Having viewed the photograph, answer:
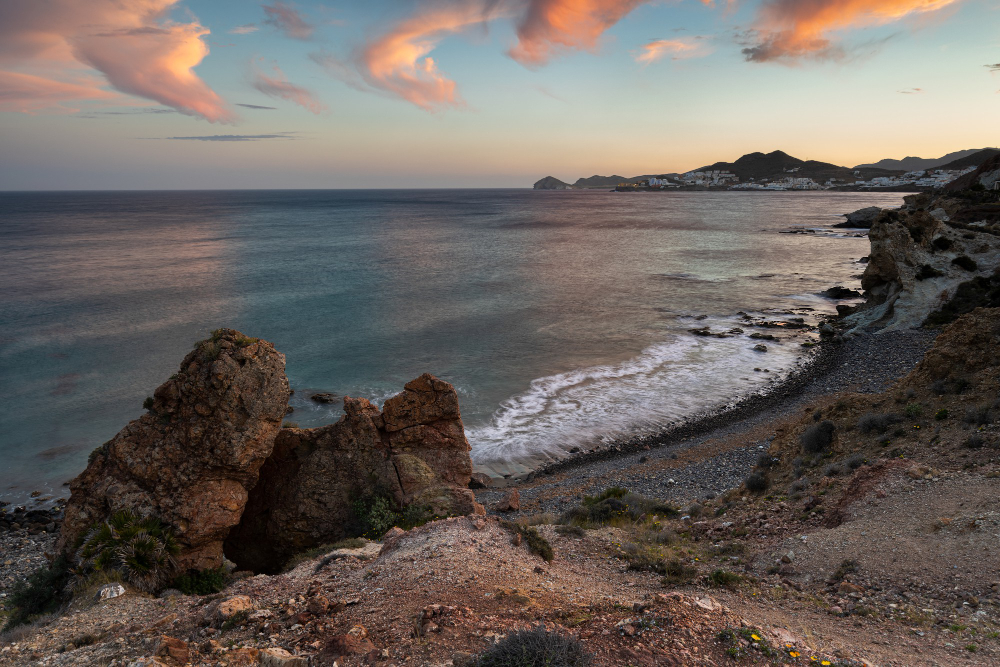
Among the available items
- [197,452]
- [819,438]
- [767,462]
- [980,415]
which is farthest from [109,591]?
[980,415]

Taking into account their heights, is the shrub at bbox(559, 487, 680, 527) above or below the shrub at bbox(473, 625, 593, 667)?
below

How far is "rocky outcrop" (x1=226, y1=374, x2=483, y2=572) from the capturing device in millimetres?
13375

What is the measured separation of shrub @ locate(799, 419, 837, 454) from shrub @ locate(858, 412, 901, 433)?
726mm

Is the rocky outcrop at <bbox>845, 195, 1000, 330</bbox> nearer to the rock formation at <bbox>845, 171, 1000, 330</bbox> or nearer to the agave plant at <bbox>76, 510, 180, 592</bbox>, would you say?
the rock formation at <bbox>845, 171, 1000, 330</bbox>

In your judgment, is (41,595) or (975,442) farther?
(975,442)

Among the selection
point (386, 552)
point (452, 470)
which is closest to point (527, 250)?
point (452, 470)

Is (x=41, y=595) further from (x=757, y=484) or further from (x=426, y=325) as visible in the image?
(x=426, y=325)

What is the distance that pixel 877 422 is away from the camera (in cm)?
1366

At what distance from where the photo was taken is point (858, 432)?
45.7 feet

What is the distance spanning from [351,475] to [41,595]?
20.7ft

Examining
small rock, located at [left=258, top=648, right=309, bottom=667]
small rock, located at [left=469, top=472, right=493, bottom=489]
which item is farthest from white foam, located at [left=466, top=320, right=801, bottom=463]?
small rock, located at [left=258, top=648, right=309, bottom=667]

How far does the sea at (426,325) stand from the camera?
1007 inches

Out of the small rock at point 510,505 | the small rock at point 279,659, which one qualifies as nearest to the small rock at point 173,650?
the small rock at point 279,659

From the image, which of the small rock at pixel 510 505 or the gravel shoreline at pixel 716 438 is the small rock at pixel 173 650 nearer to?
the small rock at pixel 510 505
